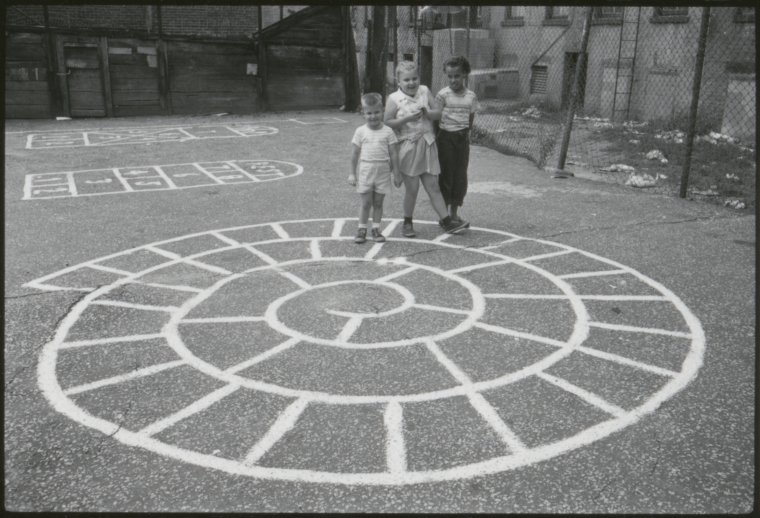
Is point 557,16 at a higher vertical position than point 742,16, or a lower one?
higher

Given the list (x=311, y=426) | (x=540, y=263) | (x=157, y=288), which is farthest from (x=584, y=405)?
(x=157, y=288)

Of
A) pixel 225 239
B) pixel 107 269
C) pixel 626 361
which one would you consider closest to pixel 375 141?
pixel 225 239

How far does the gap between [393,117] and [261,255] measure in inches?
68.3

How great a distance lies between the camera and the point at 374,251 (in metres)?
6.06

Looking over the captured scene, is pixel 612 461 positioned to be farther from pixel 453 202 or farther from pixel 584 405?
pixel 453 202

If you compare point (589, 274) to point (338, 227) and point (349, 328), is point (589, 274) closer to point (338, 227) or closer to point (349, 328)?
point (349, 328)

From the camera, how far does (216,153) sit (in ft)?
39.7

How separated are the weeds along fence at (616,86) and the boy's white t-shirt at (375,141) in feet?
7.45

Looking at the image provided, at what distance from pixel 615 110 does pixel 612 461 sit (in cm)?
1543

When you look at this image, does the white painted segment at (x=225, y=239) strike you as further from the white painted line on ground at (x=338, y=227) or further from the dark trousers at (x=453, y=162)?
the dark trousers at (x=453, y=162)

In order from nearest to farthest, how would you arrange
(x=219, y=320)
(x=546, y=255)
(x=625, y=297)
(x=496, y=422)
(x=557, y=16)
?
(x=496, y=422), (x=219, y=320), (x=625, y=297), (x=546, y=255), (x=557, y=16)

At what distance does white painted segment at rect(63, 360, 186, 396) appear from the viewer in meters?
3.62

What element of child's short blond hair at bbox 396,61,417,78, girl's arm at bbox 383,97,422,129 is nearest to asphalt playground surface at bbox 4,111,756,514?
girl's arm at bbox 383,97,422,129

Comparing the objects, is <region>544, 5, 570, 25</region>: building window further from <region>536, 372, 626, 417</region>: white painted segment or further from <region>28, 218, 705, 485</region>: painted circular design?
<region>536, 372, 626, 417</region>: white painted segment
